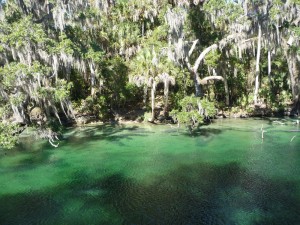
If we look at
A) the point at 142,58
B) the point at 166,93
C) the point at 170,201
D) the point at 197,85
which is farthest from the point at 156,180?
the point at 197,85

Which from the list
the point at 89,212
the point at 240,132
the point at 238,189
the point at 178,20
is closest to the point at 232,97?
the point at 240,132

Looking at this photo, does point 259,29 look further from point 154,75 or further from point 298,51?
point 154,75

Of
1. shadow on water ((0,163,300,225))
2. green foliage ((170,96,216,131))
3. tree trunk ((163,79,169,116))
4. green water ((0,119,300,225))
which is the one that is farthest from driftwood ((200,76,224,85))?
shadow on water ((0,163,300,225))

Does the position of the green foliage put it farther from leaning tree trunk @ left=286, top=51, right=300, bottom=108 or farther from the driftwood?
leaning tree trunk @ left=286, top=51, right=300, bottom=108

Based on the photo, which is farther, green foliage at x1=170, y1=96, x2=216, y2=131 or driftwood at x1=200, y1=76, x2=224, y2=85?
driftwood at x1=200, y1=76, x2=224, y2=85

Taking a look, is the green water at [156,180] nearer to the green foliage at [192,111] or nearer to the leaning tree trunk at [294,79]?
the green foliage at [192,111]

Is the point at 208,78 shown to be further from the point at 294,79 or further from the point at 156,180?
the point at 156,180

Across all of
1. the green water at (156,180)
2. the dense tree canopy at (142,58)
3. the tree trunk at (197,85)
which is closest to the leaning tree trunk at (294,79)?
the dense tree canopy at (142,58)
